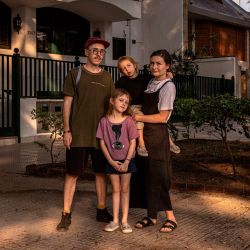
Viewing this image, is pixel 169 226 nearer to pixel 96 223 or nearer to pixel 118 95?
pixel 96 223

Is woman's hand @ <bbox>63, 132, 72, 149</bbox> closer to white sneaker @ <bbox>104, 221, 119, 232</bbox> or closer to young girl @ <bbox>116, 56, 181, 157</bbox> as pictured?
young girl @ <bbox>116, 56, 181, 157</bbox>

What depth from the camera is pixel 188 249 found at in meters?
4.46

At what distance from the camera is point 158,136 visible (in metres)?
5.04

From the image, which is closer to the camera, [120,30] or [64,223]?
[64,223]

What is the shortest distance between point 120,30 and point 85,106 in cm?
1702

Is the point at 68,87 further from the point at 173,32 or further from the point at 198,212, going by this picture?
the point at 173,32

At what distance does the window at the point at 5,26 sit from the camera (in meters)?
16.6

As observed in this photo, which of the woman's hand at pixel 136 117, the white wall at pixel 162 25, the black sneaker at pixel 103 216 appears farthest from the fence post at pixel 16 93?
the white wall at pixel 162 25

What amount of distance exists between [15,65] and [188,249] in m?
10.1

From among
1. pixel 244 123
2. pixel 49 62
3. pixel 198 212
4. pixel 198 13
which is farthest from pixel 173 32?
pixel 198 212

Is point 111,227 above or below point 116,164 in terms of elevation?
below

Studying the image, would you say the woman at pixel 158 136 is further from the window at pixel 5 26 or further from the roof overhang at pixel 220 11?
the roof overhang at pixel 220 11

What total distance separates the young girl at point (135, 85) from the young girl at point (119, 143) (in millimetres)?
106

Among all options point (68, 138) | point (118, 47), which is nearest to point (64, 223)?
point (68, 138)
